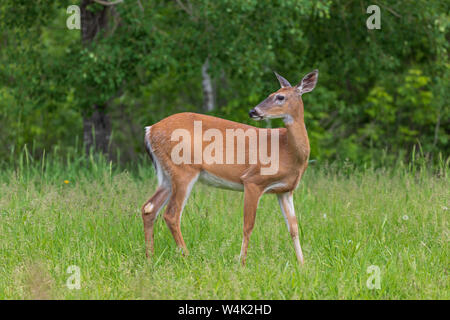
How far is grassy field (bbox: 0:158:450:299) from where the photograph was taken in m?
3.85

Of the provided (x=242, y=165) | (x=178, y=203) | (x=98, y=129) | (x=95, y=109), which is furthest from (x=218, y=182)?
(x=98, y=129)

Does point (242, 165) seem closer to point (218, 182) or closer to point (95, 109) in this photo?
point (218, 182)

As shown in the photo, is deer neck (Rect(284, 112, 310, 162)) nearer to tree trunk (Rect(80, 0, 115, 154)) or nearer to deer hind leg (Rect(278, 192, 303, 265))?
deer hind leg (Rect(278, 192, 303, 265))

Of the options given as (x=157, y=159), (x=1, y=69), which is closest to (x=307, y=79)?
(x=157, y=159)

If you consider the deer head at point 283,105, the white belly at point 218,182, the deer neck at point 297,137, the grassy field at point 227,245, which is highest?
the deer head at point 283,105

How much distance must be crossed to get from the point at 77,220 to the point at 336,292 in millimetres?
2553

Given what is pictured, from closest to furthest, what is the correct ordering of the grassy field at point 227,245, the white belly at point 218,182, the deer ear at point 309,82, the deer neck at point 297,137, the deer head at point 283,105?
1. the grassy field at point 227,245
2. the deer head at point 283,105
3. the deer neck at point 297,137
4. the deer ear at point 309,82
5. the white belly at point 218,182

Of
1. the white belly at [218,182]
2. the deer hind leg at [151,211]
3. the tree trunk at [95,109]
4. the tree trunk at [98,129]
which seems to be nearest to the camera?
the white belly at [218,182]

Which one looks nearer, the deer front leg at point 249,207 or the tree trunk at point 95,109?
the deer front leg at point 249,207

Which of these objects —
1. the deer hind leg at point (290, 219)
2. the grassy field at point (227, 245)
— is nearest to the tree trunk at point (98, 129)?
the grassy field at point (227, 245)

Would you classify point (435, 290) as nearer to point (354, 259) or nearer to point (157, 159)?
point (354, 259)

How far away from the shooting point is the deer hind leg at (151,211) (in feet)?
15.7

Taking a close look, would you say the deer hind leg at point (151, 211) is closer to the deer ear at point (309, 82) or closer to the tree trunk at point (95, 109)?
the deer ear at point (309, 82)

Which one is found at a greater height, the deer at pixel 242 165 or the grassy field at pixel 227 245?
the deer at pixel 242 165
